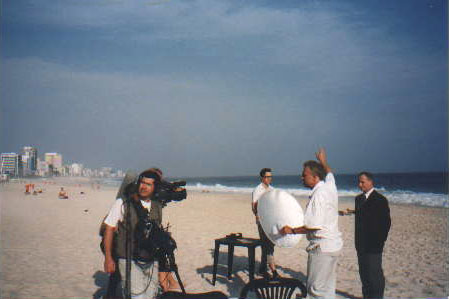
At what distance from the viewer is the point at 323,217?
3.51 m

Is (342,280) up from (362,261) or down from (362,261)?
down

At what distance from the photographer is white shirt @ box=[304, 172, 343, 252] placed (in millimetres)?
3486

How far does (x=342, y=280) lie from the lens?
6195 mm

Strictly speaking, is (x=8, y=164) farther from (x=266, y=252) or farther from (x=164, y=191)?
(x=164, y=191)

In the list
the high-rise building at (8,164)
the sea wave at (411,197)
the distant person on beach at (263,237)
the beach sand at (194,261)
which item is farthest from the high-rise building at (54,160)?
the distant person on beach at (263,237)

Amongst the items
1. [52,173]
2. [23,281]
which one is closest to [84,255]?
[23,281]

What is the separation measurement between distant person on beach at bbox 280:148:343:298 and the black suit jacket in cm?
111

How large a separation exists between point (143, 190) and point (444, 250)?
8.74 metres

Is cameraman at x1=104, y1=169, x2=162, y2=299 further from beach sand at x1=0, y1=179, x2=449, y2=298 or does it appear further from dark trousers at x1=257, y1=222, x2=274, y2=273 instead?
dark trousers at x1=257, y1=222, x2=274, y2=273

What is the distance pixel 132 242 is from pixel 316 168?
1.87 m

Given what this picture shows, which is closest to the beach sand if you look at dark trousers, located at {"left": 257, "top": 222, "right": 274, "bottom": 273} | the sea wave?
dark trousers, located at {"left": 257, "top": 222, "right": 274, "bottom": 273}

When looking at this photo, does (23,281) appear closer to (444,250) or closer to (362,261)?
(362,261)

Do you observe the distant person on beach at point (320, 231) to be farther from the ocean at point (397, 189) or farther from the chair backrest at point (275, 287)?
the ocean at point (397, 189)

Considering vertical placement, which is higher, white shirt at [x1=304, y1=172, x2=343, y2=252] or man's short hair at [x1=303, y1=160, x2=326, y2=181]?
man's short hair at [x1=303, y1=160, x2=326, y2=181]
